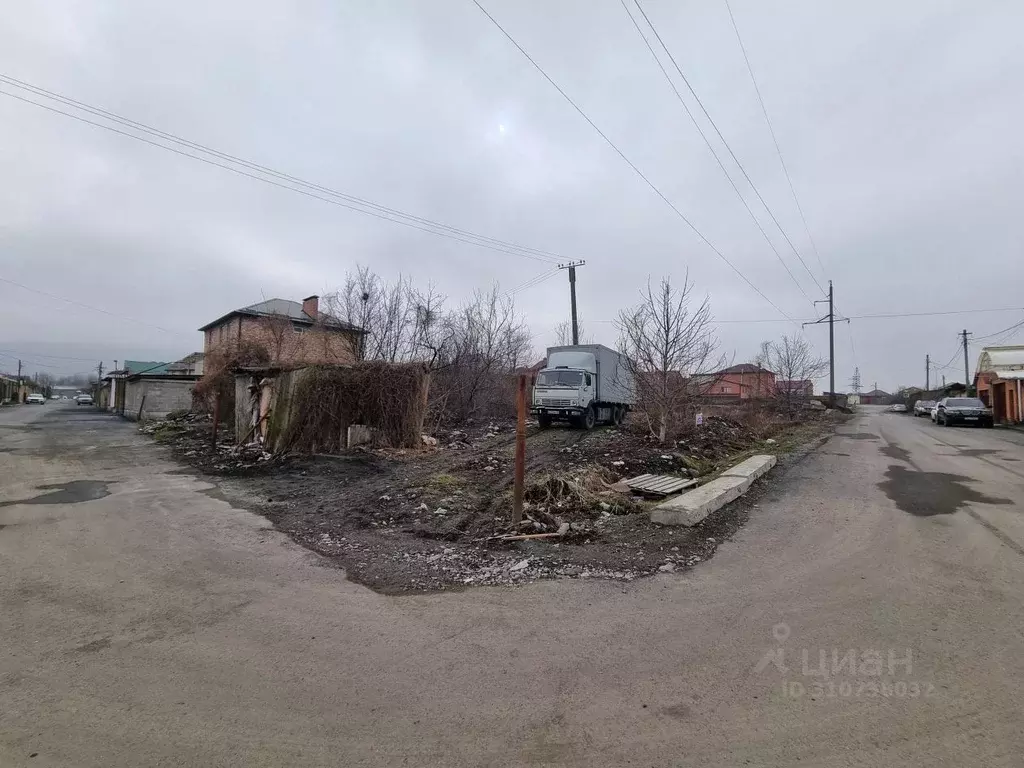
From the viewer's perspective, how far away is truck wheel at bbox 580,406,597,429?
19906 mm

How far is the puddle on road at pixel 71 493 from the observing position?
28.3 ft

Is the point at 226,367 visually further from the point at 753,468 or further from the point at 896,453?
the point at 896,453

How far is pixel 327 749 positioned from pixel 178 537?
5.14 meters

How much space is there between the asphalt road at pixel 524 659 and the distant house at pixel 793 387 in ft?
94.1

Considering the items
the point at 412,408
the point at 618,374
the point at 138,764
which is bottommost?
the point at 138,764

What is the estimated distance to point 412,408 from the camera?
15.0 metres

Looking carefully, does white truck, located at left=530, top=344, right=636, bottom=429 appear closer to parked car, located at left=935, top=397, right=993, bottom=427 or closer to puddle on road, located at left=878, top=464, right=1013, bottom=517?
puddle on road, located at left=878, top=464, right=1013, bottom=517

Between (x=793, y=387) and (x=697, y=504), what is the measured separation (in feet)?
107

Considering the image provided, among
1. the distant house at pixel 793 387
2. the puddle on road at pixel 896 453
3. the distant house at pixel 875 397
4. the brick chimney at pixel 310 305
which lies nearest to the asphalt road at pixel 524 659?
the puddle on road at pixel 896 453

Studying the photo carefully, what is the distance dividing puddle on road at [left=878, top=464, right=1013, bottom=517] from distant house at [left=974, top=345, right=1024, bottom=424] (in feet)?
81.2

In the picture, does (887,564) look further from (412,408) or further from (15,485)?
(15,485)

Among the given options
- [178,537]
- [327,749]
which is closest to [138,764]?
[327,749]

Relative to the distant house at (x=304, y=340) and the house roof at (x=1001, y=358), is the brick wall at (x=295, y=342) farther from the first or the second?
the house roof at (x=1001, y=358)

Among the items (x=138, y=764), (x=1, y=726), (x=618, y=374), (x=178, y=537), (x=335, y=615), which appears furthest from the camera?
(x=618, y=374)
